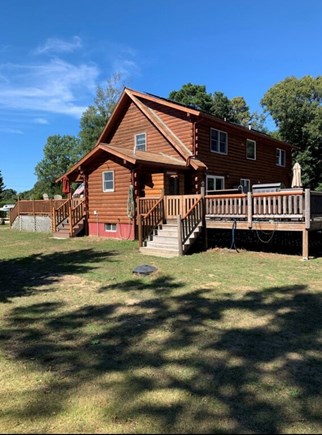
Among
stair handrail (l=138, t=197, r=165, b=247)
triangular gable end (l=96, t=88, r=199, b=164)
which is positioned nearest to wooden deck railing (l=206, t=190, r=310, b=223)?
stair handrail (l=138, t=197, r=165, b=247)

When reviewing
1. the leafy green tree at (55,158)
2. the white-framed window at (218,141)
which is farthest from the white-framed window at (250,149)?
the leafy green tree at (55,158)

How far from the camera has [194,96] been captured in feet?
132

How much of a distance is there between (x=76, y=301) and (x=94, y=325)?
1284 millimetres

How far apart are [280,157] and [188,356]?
22.4m

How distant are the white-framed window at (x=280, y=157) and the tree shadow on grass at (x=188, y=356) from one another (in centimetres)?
1895

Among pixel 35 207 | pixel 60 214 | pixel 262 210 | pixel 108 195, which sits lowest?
pixel 60 214

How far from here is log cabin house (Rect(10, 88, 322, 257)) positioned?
11086mm

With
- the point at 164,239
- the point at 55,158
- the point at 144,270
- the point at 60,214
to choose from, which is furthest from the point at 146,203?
the point at 55,158

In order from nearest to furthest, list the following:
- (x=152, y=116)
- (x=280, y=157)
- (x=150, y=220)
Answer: (x=150, y=220)
(x=152, y=116)
(x=280, y=157)

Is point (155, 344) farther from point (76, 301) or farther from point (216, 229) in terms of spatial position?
point (216, 229)

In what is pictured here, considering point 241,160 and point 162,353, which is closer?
point 162,353

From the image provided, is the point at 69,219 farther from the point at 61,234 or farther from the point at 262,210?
the point at 262,210

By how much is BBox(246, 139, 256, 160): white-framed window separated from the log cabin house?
0.06m

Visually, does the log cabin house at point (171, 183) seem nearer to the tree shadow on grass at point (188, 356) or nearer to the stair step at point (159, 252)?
the stair step at point (159, 252)
